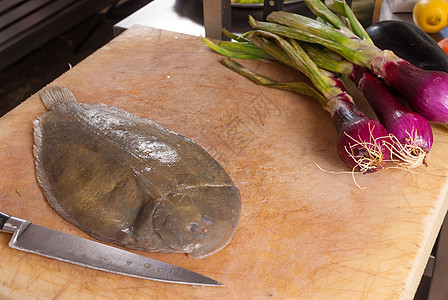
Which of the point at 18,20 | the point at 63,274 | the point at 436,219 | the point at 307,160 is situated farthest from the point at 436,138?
the point at 18,20

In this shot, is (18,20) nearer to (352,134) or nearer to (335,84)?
(335,84)

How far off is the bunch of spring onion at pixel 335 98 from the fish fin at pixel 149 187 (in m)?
0.57

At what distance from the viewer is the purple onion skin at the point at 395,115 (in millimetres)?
1342

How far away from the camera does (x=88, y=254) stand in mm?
1151

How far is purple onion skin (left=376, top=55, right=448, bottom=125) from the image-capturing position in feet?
4.49

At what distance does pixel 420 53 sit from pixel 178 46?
99cm

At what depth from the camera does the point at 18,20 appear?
3.63 m

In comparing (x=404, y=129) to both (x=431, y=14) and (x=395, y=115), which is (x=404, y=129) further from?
(x=431, y=14)

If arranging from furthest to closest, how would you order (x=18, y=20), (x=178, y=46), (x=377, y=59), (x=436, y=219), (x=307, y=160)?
(x=18, y=20) → (x=178, y=46) → (x=377, y=59) → (x=307, y=160) → (x=436, y=219)

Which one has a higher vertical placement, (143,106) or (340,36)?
(340,36)

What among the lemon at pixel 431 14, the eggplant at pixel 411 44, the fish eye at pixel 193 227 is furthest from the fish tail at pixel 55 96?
the lemon at pixel 431 14

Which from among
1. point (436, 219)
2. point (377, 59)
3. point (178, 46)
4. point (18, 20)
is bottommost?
point (18, 20)

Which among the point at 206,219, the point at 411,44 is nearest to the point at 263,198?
the point at 206,219

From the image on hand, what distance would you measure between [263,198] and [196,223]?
0.85 ft
